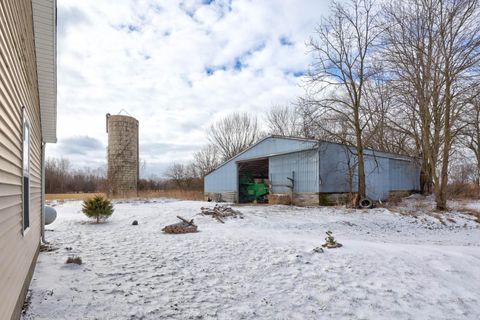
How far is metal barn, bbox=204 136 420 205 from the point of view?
1751 cm

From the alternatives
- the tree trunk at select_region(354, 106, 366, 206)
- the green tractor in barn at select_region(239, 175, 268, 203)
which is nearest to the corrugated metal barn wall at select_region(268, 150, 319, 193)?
the tree trunk at select_region(354, 106, 366, 206)

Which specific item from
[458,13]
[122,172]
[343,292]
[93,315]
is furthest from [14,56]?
[122,172]

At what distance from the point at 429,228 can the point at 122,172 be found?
23.2m

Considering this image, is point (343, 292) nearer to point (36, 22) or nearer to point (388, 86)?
point (36, 22)

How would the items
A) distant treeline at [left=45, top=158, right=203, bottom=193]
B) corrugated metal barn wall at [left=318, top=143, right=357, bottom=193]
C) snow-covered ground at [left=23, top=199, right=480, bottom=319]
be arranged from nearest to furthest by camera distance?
snow-covered ground at [left=23, top=199, right=480, bottom=319] → corrugated metal barn wall at [left=318, top=143, right=357, bottom=193] → distant treeline at [left=45, top=158, right=203, bottom=193]

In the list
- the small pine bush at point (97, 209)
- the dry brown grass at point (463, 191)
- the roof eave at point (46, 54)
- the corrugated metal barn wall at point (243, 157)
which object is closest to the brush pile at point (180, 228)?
the small pine bush at point (97, 209)

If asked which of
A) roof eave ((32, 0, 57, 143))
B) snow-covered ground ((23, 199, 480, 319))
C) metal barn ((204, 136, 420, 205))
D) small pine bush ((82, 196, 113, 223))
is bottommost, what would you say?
snow-covered ground ((23, 199, 480, 319))

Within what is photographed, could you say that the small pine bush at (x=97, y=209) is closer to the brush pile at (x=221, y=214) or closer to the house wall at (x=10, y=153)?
the brush pile at (x=221, y=214)

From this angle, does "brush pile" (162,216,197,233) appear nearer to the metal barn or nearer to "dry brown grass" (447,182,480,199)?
the metal barn

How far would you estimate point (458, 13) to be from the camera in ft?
49.4

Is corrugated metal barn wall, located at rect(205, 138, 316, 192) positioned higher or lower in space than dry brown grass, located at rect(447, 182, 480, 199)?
higher

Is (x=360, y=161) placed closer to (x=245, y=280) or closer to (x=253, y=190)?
(x=253, y=190)

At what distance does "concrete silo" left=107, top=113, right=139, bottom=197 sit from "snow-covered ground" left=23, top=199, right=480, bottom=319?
64.7 ft

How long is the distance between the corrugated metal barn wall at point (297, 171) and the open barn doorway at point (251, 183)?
178cm
